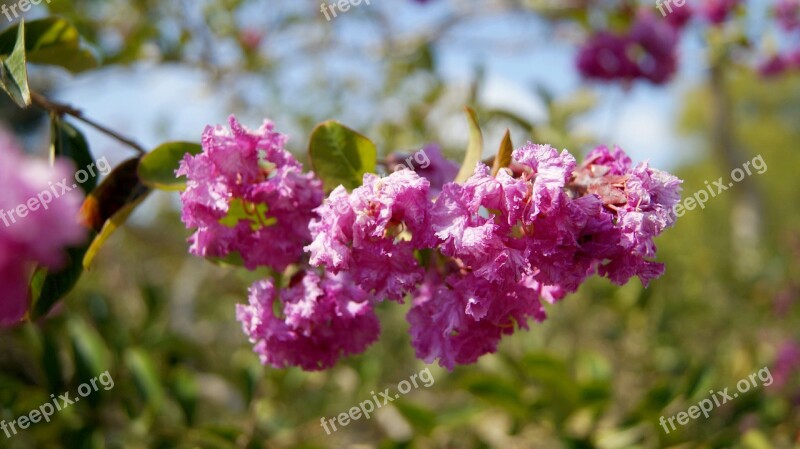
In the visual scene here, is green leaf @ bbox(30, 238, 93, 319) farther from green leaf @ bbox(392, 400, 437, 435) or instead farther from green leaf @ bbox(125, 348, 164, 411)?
green leaf @ bbox(392, 400, 437, 435)

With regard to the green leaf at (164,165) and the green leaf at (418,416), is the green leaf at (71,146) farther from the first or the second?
the green leaf at (418,416)

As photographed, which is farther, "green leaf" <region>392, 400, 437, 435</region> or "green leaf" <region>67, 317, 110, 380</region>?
"green leaf" <region>67, 317, 110, 380</region>

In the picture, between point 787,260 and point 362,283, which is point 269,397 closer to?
point 362,283

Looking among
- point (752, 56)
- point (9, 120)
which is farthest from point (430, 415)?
point (9, 120)

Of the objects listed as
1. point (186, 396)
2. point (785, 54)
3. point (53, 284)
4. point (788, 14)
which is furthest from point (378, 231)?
point (785, 54)

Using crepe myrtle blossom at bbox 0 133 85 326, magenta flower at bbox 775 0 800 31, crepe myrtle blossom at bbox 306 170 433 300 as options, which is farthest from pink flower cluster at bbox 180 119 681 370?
magenta flower at bbox 775 0 800 31

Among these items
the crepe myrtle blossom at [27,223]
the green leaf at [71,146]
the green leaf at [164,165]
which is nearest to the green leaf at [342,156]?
the green leaf at [164,165]

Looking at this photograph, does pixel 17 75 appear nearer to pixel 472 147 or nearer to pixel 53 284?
pixel 53 284
